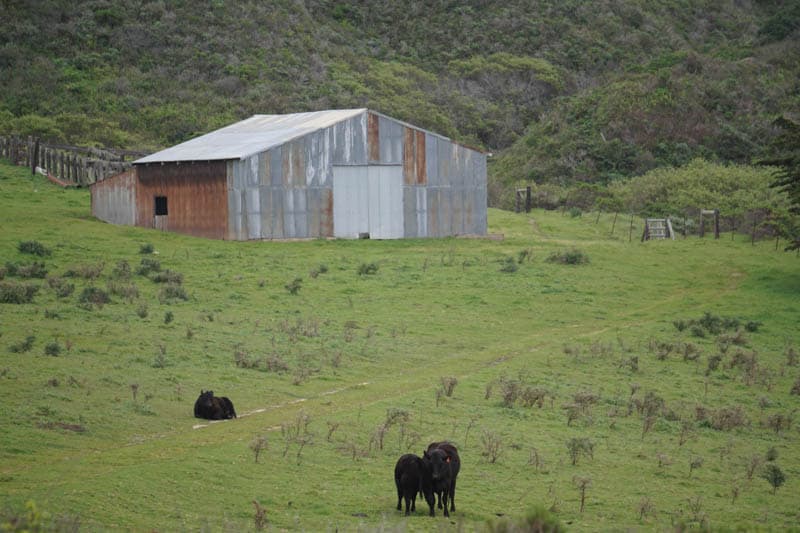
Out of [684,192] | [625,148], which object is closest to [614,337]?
[684,192]

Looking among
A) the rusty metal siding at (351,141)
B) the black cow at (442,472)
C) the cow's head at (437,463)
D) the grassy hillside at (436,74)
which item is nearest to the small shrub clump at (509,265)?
the rusty metal siding at (351,141)

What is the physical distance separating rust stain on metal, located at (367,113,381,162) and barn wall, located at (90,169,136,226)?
912cm

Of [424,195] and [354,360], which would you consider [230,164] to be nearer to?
[424,195]

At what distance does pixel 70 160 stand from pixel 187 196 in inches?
443

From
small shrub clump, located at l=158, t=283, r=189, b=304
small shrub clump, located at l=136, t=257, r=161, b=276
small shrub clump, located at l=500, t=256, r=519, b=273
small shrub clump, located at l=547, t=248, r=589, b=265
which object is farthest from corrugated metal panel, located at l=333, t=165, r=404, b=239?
small shrub clump, located at l=158, t=283, r=189, b=304

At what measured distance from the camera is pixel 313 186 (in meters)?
44.7

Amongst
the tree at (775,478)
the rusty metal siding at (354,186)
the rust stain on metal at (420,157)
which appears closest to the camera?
the tree at (775,478)

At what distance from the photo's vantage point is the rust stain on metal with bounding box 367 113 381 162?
45.8 metres

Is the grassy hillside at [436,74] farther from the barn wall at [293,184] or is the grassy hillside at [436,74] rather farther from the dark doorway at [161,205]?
the barn wall at [293,184]

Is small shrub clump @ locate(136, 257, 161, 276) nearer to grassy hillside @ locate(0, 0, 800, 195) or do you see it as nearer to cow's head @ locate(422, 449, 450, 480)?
cow's head @ locate(422, 449, 450, 480)

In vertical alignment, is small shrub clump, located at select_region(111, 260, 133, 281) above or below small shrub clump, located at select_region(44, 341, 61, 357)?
above

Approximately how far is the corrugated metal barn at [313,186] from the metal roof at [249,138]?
11 centimetres

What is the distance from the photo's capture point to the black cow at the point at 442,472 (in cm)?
1444

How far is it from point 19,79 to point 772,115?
150ft
